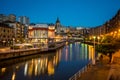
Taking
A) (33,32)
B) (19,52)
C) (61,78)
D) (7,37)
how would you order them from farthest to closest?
(33,32) < (7,37) < (19,52) < (61,78)

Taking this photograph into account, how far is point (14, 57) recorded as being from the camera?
6431cm

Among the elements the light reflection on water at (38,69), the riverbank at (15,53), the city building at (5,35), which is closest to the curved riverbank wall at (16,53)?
the riverbank at (15,53)

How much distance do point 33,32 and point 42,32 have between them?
8424 mm

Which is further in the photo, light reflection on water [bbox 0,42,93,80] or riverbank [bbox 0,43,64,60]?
riverbank [bbox 0,43,64,60]

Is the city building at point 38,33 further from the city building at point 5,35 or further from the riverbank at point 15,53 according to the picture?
the riverbank at point 15,53

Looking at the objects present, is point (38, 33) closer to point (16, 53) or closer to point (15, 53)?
point (16, 53)

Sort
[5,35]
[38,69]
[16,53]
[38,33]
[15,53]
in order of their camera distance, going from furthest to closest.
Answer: [38,33], [5,35], [16,53], [15,53], [38,69]

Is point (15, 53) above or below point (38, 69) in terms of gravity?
above

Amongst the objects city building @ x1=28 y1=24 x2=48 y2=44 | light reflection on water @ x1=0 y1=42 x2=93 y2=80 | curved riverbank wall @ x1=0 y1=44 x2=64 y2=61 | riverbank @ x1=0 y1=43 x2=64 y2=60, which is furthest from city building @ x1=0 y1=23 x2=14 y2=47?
city building @ x1=28 y1=24 x2=48 y2=44

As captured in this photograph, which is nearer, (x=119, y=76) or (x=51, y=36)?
(x=119, y=76)

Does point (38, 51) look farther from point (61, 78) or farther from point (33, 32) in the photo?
point (33, 32)

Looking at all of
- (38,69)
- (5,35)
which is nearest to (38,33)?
(5,35)

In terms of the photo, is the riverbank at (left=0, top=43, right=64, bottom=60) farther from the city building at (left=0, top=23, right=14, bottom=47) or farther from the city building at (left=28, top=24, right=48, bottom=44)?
the city building at (left=28, top=24, right=48, bottom=44)

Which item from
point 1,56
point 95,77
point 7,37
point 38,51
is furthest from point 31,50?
point 95,77
